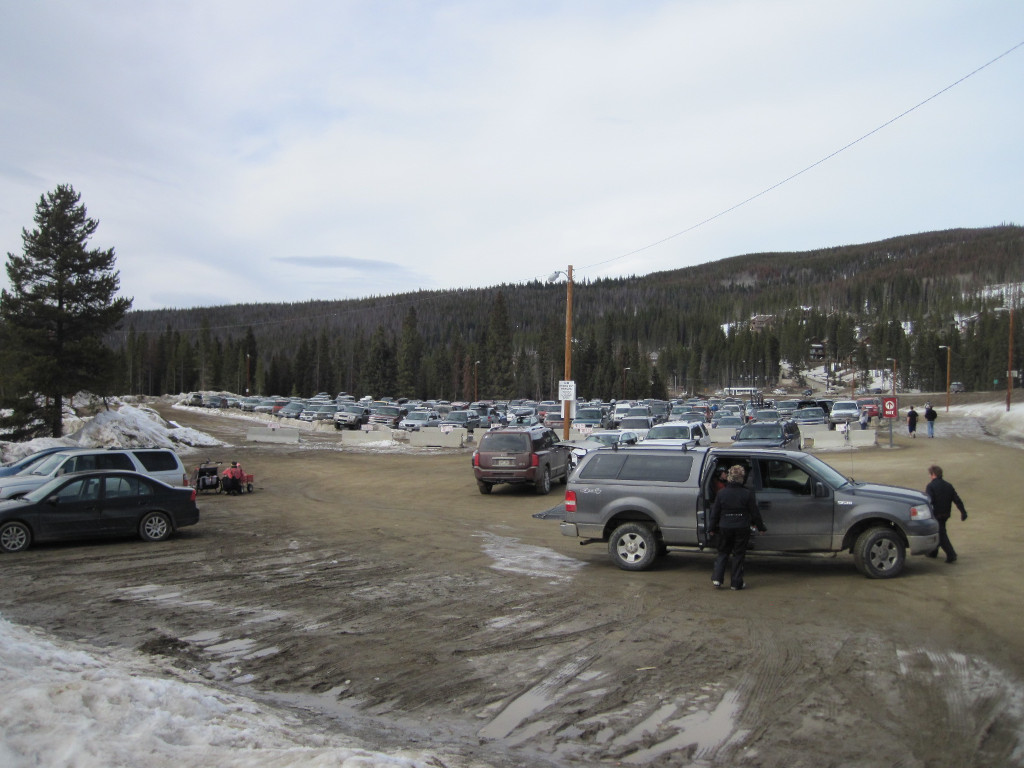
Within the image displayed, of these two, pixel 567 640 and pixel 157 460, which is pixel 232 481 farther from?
pixel 567 640

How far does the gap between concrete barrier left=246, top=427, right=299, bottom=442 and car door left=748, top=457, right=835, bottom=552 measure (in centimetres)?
3950

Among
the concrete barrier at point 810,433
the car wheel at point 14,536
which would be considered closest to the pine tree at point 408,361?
the concrete barrier at point 810,433

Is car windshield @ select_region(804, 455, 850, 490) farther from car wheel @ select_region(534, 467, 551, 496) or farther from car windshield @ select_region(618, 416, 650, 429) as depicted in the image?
car windshield @ select_region(618, 416, 650, 429)

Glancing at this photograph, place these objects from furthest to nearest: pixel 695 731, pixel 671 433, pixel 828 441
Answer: pixel 828 441 < pixel 671 433 < pixel 695 731

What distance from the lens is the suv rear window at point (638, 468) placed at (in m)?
11.3

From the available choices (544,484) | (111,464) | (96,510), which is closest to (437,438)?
(544,484)

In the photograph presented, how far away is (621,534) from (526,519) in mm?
6446

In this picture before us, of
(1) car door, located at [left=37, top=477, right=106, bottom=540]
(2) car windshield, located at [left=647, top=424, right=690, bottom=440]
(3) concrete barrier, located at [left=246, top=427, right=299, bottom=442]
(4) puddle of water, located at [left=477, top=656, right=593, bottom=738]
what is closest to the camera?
(4) puddle of water, located at [left=477, top=656, right=593, bottom=738]

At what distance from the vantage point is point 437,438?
42.2 meters

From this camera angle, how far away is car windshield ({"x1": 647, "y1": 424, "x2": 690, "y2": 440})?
100 feet

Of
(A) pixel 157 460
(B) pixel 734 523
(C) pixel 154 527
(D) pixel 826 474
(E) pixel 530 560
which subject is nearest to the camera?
(B) pixel 734 523

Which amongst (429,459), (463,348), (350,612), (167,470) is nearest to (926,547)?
A: (350,612)

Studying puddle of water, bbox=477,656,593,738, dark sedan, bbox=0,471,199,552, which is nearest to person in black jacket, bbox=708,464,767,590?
puddle of water, bbox=477,656,593,738

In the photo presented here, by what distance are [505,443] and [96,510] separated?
11.0 metres
